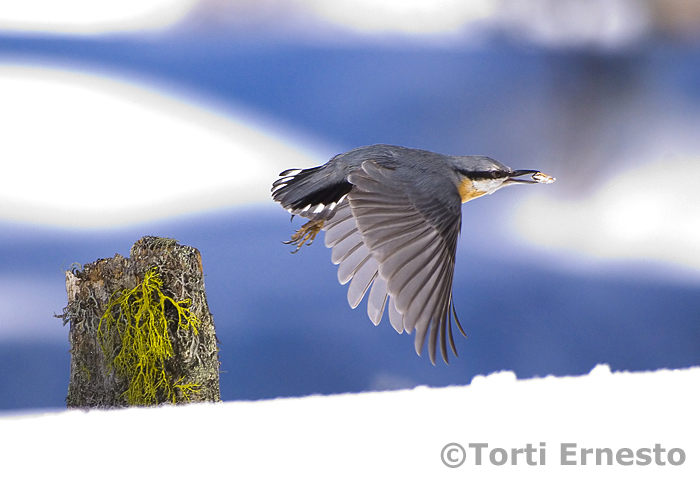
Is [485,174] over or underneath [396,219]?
over

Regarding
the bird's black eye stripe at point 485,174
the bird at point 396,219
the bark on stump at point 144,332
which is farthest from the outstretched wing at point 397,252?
the bark on stump at point 144,332

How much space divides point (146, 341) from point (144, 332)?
2 centimetres

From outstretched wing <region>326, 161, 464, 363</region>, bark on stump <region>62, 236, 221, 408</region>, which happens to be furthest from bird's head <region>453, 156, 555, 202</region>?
bark on stump <region>62, 236, 221, 408</region>

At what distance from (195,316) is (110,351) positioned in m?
0.21

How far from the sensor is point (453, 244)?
1.60 metres

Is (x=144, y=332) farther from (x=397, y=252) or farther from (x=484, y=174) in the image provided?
(x=484, y=174)

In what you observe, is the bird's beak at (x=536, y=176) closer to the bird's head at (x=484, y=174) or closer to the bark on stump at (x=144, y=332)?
the bird's head at (x=484, y=174)

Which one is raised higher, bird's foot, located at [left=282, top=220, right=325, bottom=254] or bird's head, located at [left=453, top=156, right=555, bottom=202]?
bird's head, located at [left=453, top=156, right=555, bottom=202]

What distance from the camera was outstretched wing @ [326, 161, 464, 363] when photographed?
1426 millimetres

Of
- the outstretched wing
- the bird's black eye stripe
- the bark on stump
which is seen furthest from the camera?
the bird's black eye stripe

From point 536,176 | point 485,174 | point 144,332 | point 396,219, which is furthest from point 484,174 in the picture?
point 144,332

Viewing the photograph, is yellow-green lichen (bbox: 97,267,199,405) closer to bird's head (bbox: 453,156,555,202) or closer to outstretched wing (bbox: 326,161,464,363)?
outstretched wing (bbox: 326,161,464,363)

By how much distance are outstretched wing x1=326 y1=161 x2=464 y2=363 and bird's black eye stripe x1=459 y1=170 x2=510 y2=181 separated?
215 millimetres

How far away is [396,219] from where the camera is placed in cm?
156
